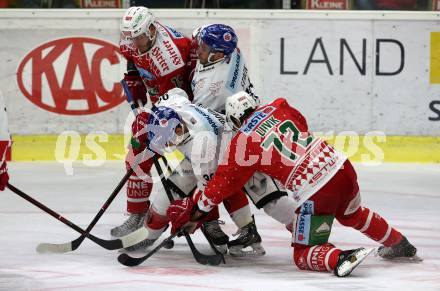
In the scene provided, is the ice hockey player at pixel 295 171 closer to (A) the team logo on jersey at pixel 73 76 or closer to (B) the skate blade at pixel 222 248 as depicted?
(B) the skate blade at pixel 222 248

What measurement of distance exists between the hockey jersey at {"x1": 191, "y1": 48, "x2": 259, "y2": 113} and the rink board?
276 cm

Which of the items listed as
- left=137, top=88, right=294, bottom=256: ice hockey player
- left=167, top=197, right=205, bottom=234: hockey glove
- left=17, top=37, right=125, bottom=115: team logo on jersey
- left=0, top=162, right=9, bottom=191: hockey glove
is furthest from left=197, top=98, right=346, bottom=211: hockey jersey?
left=17, top=37, right=125, bottom=115: team logo on jersey

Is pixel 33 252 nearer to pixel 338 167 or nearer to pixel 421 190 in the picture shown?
pixel 338 167

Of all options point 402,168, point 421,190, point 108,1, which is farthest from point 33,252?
point 108,1

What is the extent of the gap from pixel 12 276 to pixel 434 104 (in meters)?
4.59

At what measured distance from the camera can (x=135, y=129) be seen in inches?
198

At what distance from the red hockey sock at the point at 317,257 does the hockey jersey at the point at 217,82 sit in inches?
36.6

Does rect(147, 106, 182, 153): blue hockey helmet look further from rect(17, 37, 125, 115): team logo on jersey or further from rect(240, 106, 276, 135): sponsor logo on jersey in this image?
rect(17, 37, 125, 115): team logo on jersey

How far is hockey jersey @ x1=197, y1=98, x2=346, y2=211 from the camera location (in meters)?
4.44

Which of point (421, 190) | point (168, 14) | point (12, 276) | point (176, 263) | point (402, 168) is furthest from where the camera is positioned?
point (168, 14)

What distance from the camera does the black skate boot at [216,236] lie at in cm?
500

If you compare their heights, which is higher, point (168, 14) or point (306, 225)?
point (168, 14)

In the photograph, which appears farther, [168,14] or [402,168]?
[168,14]

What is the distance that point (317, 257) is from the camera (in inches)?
174
